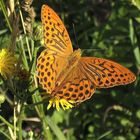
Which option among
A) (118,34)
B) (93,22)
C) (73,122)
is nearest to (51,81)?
(73,122)

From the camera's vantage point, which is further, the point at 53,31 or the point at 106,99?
the point at 106,99

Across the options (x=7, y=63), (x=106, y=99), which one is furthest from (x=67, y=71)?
(x=106, y=99)

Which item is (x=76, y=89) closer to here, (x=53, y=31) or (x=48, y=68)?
(x=48, y=68)

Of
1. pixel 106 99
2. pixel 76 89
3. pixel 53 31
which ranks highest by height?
pixel 53 31

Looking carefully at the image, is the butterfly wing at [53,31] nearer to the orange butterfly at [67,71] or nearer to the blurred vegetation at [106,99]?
the orange butterfly at [67,71]

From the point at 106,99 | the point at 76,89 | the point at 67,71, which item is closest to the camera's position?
the point at 76,89

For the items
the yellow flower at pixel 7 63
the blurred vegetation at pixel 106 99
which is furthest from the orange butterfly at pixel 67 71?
the blurred vegetation at pixel 106 99

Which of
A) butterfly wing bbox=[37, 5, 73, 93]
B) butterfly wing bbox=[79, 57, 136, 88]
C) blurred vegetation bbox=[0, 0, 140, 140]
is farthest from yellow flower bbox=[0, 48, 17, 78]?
blurred vegetation bbox=[0, 0, 140, 140]
